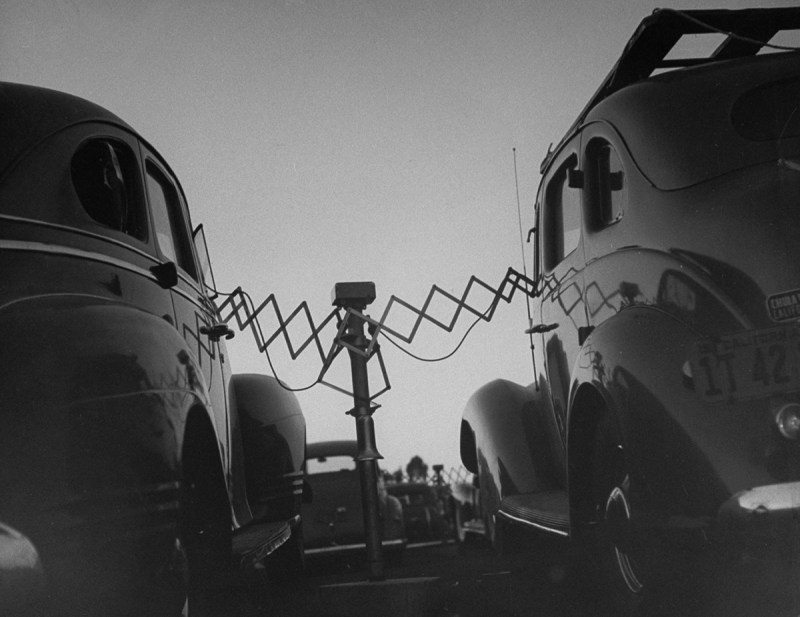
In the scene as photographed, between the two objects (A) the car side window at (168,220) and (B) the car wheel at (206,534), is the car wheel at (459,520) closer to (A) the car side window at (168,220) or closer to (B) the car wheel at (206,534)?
(A) the car side window at (168,220)

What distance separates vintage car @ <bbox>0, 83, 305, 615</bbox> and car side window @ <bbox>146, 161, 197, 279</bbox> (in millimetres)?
111

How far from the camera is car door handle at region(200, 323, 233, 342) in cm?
459

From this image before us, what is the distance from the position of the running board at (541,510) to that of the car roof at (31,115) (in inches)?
111

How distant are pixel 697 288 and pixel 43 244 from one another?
7.18 ft

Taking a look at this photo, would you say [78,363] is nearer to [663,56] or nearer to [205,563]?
[205,563]

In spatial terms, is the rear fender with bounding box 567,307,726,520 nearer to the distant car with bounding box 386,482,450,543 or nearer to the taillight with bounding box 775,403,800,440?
the taillight with bounding box 775,403,800,440

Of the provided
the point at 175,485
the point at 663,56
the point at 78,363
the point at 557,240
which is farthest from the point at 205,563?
the point at 663,56

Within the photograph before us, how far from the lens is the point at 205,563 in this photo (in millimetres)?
3555

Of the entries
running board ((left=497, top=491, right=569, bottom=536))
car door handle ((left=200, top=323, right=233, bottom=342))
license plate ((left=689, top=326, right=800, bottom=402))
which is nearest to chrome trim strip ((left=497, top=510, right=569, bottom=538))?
running board ((left=497, top=491, right=569, bottom=536))

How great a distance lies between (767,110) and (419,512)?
14.1 meters

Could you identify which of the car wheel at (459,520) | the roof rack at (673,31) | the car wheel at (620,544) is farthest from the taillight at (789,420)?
the car wheel at (459,520)

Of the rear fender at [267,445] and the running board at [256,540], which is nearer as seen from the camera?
the running board at [256,540]

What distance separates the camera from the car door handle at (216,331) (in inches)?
181

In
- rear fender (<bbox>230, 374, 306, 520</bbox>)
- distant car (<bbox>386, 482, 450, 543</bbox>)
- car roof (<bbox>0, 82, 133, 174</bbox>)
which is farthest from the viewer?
distant car (<bbox>386, 482, 450, 543</bbox>)
